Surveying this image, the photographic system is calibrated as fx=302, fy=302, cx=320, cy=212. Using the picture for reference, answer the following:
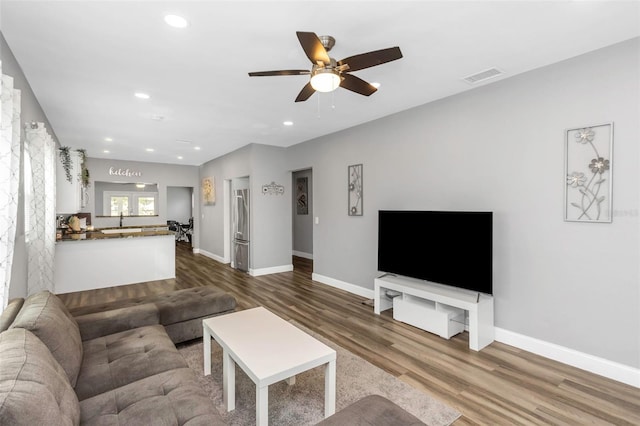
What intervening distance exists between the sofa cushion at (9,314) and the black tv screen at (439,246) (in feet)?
11.9

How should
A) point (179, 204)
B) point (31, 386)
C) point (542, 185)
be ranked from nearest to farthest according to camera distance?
point (31, 386) < point (542, 185) < point (179, 204)

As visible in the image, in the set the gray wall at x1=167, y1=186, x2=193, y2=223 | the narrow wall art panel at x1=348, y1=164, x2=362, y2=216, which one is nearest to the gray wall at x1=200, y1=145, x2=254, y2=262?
the narrow wall art panel at x1=348, y1=164, x2=362, y2=216

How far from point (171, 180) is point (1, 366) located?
8.44 m

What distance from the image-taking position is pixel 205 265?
7.40m

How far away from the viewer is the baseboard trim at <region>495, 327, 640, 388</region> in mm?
Answer: 2467

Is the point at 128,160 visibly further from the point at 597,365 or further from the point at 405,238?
the point at 597,365

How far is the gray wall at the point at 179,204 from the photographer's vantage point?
1307cm

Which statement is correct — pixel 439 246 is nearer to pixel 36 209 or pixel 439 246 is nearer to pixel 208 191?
pixel 36 209

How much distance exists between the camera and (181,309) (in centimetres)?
304

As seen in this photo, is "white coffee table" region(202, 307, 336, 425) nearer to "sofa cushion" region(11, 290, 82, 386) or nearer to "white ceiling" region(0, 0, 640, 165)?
"sofa cushion" region(11, 290, 82, 386)

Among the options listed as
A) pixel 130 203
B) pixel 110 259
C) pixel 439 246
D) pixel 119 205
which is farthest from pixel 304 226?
pixel 119 205

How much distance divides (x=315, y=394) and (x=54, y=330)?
1.78 metres

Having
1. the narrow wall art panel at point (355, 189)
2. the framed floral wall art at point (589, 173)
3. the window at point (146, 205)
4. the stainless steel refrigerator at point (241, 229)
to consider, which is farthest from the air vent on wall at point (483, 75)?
the window at point (146, 205)

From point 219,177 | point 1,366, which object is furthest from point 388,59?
point 219,177
